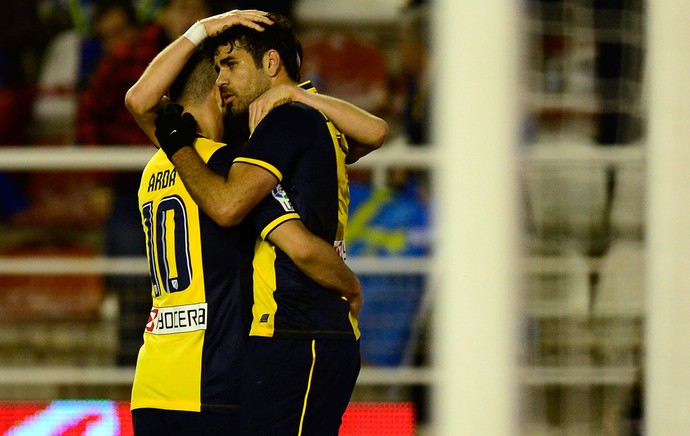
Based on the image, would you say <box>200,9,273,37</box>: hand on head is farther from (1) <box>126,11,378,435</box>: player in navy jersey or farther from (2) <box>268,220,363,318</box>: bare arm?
(2) <box>268,220,363,318</box>: bare arm

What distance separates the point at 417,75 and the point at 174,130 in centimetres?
176

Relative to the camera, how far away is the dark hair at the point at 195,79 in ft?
9.56

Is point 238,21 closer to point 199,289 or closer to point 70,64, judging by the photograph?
point 199,289

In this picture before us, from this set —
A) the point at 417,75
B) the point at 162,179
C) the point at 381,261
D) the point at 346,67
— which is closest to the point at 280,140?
the point at 162,179

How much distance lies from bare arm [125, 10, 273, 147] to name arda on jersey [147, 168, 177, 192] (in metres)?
0.09

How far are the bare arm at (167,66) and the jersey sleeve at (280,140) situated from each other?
0.26 meters

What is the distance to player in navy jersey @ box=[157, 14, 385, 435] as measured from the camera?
2.61 m

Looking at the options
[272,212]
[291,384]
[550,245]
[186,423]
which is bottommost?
[186,423]

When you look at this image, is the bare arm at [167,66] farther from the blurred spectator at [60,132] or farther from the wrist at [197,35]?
the blurred spectator at [60,132]

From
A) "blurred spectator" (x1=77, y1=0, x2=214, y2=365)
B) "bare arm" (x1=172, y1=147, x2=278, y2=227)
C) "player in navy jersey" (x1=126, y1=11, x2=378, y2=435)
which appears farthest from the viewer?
"blurred spectator" (x1=77, y1=0, x2=214, y2=365)

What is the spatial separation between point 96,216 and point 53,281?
1.25 feet

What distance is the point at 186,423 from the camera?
9.02ft

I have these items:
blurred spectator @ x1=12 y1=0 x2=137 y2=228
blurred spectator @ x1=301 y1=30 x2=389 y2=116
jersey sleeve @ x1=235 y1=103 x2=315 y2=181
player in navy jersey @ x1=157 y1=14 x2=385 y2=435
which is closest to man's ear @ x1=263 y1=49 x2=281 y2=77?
player in navy jersey @ x1=157 y1=14 x2=385 y2=435

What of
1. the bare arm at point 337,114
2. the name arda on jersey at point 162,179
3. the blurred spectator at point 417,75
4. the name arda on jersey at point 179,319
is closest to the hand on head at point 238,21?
the bare arm at point 337,114
